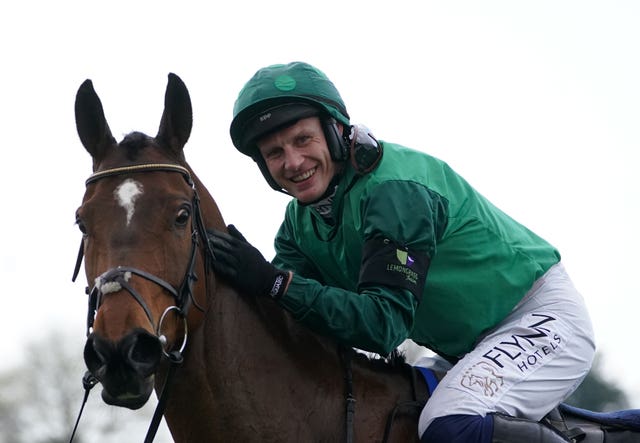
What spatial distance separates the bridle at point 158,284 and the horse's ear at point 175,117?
0.18m

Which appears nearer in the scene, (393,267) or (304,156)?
(393,267)

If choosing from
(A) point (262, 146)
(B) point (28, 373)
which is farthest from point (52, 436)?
(A) point (262, 146)

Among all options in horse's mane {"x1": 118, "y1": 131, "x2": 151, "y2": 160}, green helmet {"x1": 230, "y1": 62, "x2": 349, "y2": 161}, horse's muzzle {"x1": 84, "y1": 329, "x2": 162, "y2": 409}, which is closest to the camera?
horse's muzzle {"x1": 84, "y1": 329, "x2": 162, "y2": 409}

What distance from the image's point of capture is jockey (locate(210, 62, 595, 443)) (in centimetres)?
390

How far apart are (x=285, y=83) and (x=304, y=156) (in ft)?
1.21

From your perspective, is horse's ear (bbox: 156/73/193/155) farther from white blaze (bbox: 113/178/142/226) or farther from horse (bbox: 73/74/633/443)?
white blaze (bbox: 113/178/142/226)

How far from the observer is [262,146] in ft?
14.9

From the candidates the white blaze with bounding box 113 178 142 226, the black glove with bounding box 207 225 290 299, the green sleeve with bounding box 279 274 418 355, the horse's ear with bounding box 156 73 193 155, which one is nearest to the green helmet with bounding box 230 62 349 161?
the horse's ear with bounding box 156 73 193 155

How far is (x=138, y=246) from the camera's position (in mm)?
3436

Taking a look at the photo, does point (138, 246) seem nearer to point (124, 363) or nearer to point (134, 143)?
point (124, 363)

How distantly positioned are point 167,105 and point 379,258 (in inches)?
45.4

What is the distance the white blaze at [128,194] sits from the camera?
351 centimetres

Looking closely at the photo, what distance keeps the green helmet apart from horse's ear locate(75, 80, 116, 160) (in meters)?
0.77

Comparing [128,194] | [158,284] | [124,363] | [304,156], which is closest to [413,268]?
[304,156]
